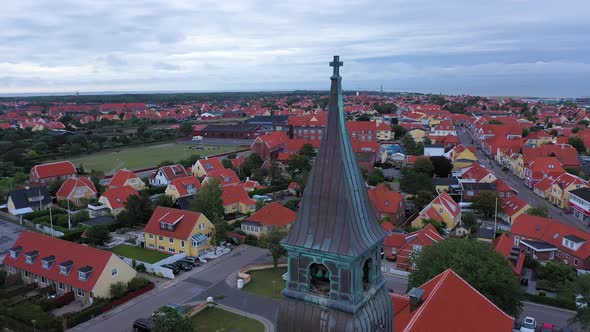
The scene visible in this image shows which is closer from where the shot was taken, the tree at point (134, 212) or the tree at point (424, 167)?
the tree at point (134, 212)

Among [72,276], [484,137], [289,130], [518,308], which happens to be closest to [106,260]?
[72,276]

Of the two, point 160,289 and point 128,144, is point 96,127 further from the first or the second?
point 160,289

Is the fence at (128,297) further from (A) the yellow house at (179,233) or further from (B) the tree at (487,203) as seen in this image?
(B) the tree at (487,203)

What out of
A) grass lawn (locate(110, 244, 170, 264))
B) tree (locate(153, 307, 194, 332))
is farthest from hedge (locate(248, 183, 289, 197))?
tree (locate(153, 307, 194, 332))

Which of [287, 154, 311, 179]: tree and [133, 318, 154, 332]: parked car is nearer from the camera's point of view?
[133, 318, 154, 332]: parked car

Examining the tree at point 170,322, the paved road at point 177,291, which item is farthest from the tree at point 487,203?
the tree at point 170,322

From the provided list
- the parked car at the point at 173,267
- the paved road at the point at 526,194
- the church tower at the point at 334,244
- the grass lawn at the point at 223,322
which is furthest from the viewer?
the paved road at the point at 526,194

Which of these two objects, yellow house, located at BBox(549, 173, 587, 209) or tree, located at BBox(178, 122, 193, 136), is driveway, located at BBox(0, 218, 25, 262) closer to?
yellow house, located at BBox(549, 173, 587, 209)

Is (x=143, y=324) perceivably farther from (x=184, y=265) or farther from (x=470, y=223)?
(x=470, y=223)

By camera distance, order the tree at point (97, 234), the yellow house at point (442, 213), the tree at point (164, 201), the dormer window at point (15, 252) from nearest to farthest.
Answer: the dormer window at point (15, 252), the tree at point (97, 234), the yellow house at point (442, 213), the tree at point (164, 201)
